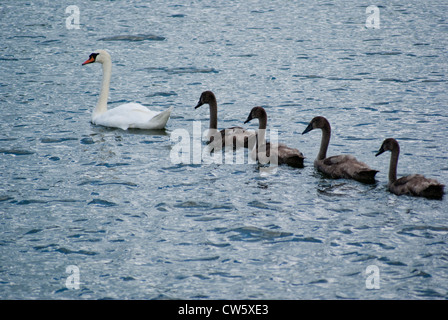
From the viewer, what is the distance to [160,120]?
45.6ft

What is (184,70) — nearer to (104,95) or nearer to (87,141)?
(104,95)

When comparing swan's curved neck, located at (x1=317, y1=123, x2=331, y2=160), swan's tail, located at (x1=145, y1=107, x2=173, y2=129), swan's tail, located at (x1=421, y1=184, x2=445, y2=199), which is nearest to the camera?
swan's tail, located at (x1=421, y1=184, x2=445, y2=199)

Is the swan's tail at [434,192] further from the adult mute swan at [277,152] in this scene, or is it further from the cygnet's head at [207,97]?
the cygnet's head at [207,97]

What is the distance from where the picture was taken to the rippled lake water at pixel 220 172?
27.8ft

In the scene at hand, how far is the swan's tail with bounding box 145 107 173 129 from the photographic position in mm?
13718

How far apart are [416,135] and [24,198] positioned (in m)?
7.17

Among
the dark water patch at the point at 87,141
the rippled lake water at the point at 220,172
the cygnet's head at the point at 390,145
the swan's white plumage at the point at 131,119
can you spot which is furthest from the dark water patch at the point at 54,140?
the cygnet's head at the point at 390,145

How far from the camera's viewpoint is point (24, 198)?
35.6ft

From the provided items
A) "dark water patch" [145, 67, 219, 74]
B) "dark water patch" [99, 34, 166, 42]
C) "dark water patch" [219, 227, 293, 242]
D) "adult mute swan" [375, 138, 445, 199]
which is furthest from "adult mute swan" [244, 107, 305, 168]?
"dark water patch" [99, 34, 166, 42]

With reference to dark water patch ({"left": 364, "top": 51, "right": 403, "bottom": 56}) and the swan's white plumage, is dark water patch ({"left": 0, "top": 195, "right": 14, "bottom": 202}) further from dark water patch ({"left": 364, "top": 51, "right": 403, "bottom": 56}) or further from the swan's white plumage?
dark water patch ({"left": 364, "top": 51, "right": 403, "bottom": 56})

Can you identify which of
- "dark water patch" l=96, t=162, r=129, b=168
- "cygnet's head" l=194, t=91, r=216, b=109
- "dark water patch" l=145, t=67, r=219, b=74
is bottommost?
"dark water patch" l=96, t=162, r=129, b=168

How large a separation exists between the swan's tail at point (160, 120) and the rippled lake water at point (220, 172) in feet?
0.53

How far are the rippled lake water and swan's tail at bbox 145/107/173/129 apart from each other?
0.16 metres

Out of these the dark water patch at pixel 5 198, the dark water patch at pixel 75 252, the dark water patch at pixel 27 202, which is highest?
the dark water patch at pixel 5 198
